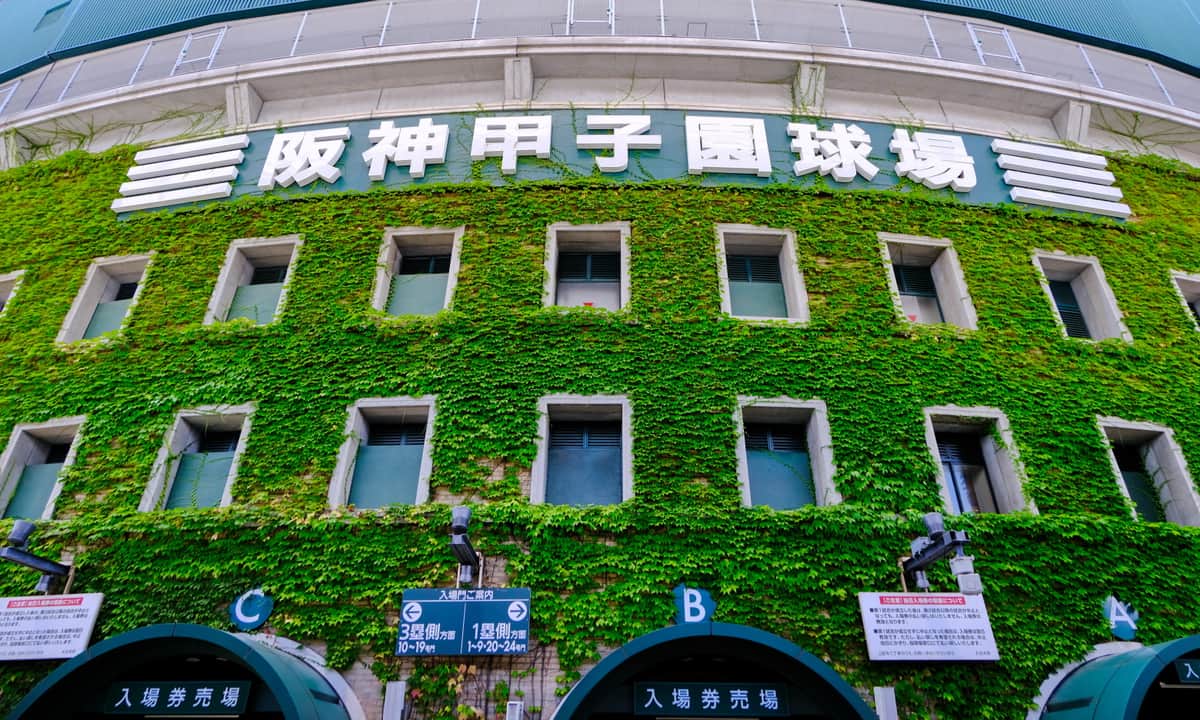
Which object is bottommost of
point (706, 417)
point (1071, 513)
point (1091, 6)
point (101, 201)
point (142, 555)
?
point (142, 555)

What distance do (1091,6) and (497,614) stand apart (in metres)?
18.9

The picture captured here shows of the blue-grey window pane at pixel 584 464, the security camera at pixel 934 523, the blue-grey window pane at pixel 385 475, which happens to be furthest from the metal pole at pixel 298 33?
the security camera at pixel 934 523

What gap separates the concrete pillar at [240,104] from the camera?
1577cm

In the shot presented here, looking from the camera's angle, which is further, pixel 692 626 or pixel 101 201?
pixel 101 201

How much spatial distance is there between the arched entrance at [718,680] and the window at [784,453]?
260cm

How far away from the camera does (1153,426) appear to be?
11.8 meters

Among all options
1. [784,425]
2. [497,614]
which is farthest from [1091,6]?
[497,614]

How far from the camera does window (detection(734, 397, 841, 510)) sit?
10.9 metres

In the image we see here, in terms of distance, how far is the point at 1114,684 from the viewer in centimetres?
806

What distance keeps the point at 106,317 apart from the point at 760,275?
12172 mm

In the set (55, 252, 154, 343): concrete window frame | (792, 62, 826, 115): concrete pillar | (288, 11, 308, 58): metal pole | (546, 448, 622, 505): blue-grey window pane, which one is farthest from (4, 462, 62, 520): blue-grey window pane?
(792, 62, 826, 115): concrete pillar

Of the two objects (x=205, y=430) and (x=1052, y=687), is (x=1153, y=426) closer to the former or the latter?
(x=1052, y=687)

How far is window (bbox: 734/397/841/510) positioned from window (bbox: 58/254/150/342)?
10.9 metres

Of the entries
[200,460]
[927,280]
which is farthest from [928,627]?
[200,460]
